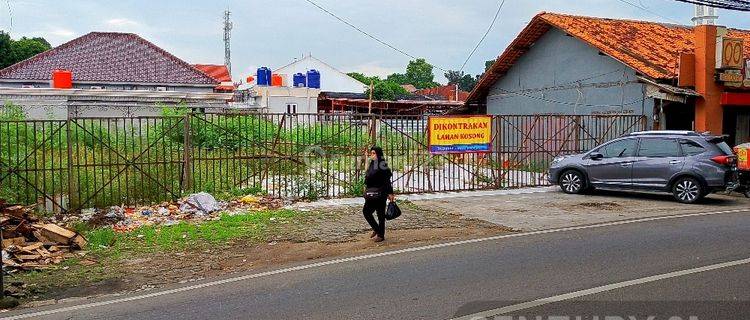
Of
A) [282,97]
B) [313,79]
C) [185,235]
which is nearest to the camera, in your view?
[185,235]

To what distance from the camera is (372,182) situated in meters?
9.66

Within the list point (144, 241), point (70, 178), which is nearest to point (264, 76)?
point (70, 178)

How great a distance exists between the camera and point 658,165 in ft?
47.3

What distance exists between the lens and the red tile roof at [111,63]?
126 ft

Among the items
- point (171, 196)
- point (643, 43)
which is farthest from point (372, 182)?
point (643, 43)

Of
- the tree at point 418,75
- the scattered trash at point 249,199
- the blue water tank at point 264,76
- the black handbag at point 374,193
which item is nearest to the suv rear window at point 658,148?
the black handbag at point 374,193

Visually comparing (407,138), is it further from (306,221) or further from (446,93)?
(446,93)

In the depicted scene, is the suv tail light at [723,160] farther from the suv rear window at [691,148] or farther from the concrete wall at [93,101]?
the concrete wall at [93,101]

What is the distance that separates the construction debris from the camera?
870cm

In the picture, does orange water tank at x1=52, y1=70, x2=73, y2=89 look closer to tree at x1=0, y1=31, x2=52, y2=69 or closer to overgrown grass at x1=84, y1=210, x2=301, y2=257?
tree at x1=0, y1=31, x2=52, y2=69

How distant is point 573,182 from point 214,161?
901 cm

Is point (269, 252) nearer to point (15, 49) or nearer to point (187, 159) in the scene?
point (187, 159)

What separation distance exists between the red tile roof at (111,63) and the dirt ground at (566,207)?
29.1m

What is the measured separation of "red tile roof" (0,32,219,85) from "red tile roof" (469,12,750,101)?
22462 millimetres
